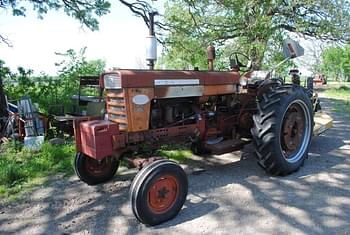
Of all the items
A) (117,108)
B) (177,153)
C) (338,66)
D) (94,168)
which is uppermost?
(338,66)

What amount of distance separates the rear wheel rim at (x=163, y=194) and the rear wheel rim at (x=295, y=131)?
167cm

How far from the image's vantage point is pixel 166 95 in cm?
346

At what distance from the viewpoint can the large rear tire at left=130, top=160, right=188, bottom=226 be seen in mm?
2761

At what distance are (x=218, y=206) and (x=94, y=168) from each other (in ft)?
5.05

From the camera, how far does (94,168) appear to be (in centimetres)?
389

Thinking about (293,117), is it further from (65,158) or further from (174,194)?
(65,158)

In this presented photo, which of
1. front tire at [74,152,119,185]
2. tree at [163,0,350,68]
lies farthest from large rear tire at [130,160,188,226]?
tree at [163,0,350,68]

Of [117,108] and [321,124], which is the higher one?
[117,108]

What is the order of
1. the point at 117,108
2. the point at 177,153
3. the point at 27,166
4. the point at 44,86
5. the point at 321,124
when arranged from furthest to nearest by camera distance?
the point at 44,86 → the point at 321,124 → the point at 177,153 → the point at 27,166 → the point at 117,108

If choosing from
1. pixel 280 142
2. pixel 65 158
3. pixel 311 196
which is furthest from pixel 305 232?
pixel 65 158

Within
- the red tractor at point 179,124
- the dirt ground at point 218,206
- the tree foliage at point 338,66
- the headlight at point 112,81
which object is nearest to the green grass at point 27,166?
the dirt ground at point 218,206

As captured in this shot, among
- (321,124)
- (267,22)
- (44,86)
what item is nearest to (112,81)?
(321,124)

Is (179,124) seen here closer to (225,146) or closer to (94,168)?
(225,146)

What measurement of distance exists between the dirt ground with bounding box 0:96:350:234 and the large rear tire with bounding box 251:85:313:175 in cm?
19
